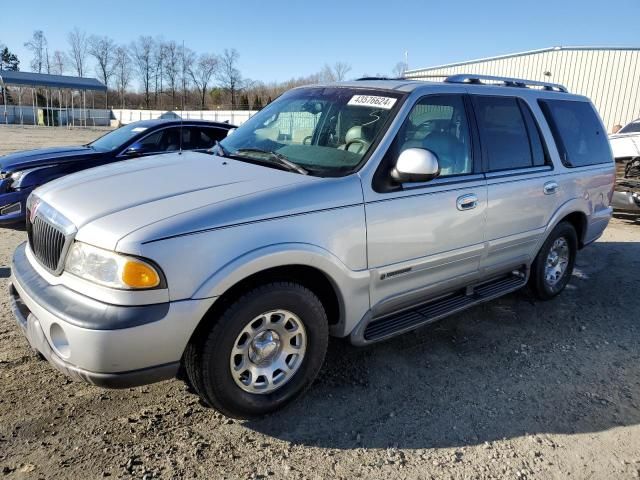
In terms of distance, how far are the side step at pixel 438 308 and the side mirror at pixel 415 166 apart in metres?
0.99

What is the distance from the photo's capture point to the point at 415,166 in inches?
123

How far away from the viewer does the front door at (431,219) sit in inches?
128

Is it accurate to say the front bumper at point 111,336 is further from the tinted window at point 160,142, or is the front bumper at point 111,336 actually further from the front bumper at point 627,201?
the front bumper at point 627,201

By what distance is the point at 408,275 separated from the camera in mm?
3449

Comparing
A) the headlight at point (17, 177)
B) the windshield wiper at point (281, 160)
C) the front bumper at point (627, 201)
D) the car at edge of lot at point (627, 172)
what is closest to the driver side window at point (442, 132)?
the windshield wiper at point (281, 160)

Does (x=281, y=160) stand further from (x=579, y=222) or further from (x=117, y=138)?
(x=117, y=138)

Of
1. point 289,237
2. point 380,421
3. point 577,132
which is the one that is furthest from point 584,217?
point 289,237

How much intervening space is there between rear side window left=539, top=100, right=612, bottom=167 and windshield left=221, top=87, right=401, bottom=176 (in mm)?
2049

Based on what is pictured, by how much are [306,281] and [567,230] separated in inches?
127

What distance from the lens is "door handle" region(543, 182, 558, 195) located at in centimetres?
446

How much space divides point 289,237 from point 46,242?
1.36 meters

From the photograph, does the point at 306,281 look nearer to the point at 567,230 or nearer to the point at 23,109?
the point at 567,230

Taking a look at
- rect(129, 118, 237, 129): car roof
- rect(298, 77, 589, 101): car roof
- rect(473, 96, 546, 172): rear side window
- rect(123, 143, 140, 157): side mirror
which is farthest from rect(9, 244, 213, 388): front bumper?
rect(129, 118, 237, 129): car roof

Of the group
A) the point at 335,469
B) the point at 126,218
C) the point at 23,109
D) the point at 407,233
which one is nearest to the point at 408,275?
the point at 407,233
